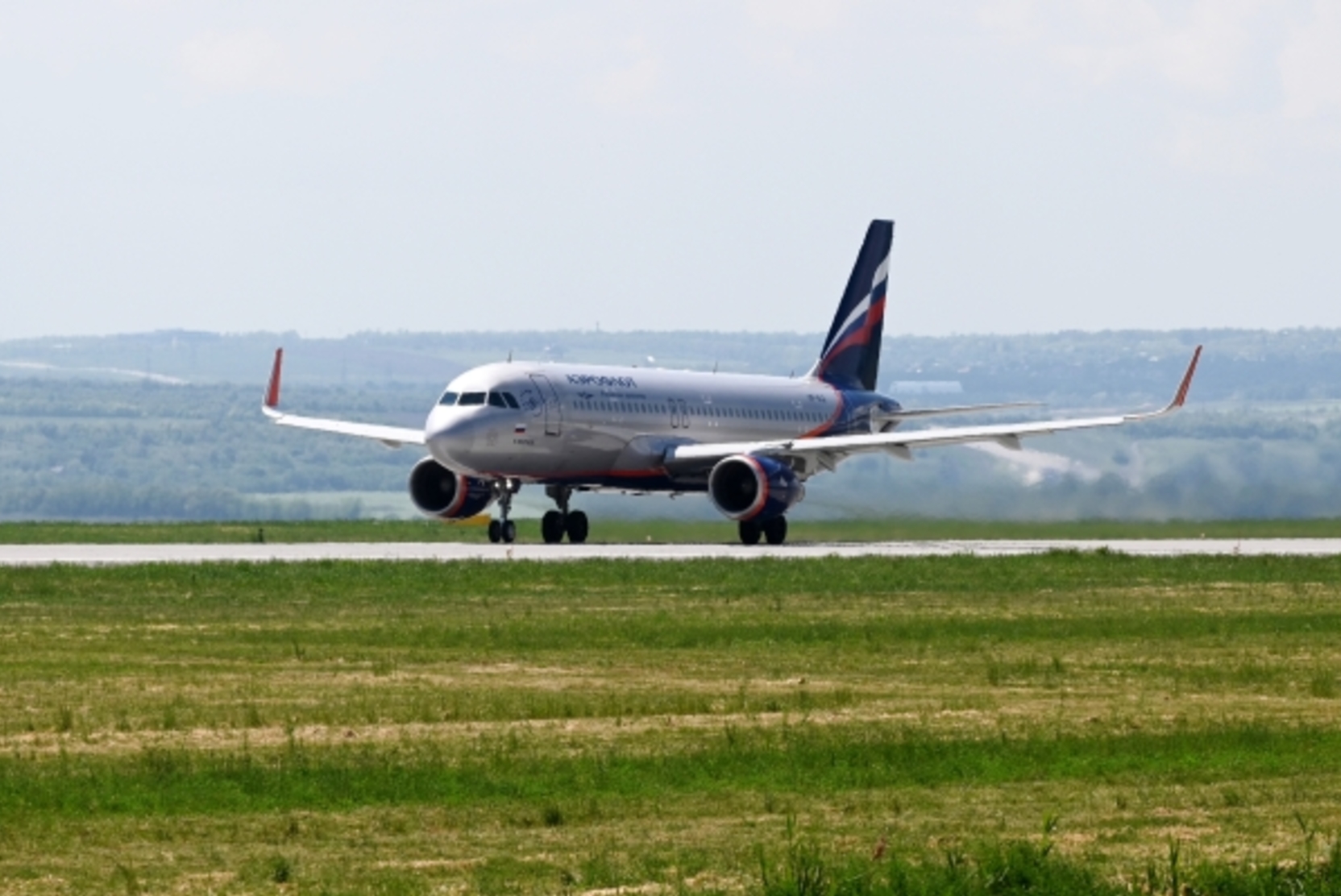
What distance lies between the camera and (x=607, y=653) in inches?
1261

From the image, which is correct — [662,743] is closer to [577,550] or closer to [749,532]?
[577,550]

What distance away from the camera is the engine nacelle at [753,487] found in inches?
2392

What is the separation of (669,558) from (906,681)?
23.3 meters

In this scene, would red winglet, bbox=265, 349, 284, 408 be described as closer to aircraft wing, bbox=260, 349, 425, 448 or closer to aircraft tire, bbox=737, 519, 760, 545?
aircraft wing, bbox=260, 349, 425, 448

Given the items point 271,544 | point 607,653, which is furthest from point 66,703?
point 271,544

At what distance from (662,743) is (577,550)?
33.9m

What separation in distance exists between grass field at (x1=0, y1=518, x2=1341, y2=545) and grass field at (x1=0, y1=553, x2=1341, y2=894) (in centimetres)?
2495

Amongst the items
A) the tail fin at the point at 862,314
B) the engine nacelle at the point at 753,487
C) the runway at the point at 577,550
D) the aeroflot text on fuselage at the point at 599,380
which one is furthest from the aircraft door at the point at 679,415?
the tail fin at the point at 862,314

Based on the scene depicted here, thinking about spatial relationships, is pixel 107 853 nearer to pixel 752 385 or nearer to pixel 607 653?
pixel 607 653

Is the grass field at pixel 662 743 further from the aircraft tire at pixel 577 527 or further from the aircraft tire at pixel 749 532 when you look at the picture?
the aircraft tire at pixel 577 527

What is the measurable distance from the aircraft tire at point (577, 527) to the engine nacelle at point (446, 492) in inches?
81.7

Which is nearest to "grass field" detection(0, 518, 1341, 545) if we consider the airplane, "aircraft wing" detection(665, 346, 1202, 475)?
the airplane

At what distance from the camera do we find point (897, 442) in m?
62.4

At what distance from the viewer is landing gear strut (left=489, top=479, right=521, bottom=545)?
61375 millimetres
